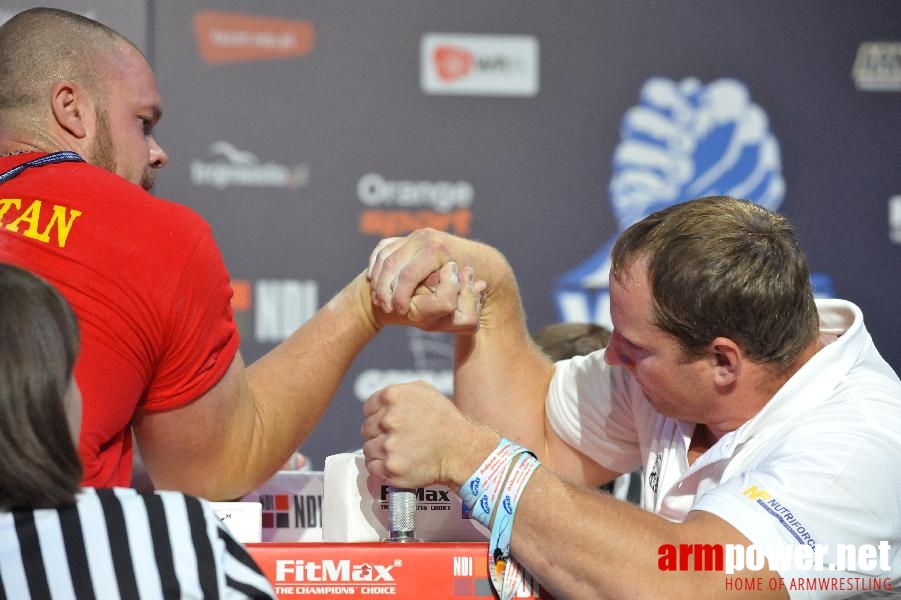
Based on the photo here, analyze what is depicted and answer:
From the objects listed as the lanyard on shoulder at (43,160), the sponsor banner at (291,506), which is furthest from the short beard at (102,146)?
the sponsor banner at (291,506)

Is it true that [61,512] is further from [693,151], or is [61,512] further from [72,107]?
[693,151]

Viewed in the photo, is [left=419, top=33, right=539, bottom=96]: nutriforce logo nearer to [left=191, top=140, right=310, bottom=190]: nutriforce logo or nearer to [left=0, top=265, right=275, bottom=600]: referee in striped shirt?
[left=191, top=140, right=310, bottom=190]: nutriforce logo

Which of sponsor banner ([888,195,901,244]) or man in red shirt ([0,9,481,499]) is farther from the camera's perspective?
sponsor banner ([888,195,901,244])

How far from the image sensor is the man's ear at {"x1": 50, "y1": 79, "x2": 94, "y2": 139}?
1.74m

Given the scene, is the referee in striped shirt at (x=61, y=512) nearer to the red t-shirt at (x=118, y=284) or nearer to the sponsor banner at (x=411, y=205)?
the red t-shirt at (x=118, y=284)

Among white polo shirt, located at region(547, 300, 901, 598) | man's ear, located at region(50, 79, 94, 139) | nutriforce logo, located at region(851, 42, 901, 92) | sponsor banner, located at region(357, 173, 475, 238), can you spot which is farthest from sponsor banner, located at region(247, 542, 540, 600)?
nutriforce logo, located at region(851, 42, 901, 92)

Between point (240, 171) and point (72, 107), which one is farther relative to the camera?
point (240, 171)

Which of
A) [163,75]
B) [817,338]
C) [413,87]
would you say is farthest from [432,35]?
[817,338]

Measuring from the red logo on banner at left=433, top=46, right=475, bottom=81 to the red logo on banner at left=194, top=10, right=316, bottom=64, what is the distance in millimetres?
504

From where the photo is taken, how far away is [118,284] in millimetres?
1504

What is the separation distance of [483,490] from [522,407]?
0.68 m

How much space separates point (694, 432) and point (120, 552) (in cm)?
114

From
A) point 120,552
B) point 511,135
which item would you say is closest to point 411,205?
point 511,135

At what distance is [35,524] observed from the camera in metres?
1.08
